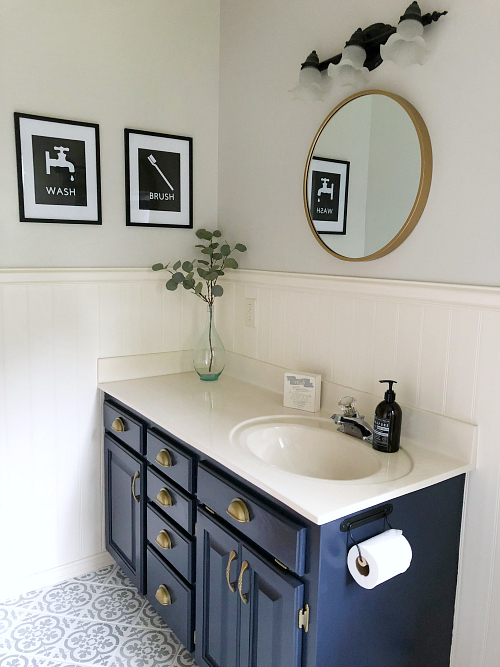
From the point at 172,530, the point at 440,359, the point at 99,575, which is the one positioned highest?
the point at 440,359

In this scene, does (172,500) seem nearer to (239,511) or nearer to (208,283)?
(239,511)

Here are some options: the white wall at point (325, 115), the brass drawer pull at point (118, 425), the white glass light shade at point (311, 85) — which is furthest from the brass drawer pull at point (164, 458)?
the white glass light shade at point (311, 85)

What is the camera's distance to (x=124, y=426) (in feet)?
6.89

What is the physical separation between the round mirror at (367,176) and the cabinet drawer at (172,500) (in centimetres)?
94

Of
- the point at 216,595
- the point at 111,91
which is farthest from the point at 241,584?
the point at 111,91

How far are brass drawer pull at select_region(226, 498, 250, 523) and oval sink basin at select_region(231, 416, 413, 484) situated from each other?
20 centimetres

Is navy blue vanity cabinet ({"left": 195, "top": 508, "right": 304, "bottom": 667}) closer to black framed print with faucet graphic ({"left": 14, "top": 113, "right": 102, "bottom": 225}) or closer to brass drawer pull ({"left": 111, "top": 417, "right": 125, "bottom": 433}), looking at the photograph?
brass drawer pull ({"left": 111, "top": 417, "right": 125, "bottom": 433})

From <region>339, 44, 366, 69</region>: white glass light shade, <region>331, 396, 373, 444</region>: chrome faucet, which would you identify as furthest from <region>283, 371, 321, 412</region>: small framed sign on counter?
<region>339, 44, 366, 69</region>: white glass light shade

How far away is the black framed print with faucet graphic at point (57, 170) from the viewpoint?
2035 millimetres

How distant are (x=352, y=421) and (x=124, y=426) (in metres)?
0.92

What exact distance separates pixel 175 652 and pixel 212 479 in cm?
80

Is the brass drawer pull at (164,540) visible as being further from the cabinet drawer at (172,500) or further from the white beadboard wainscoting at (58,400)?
the white beadboard wainscoting at (58,400)

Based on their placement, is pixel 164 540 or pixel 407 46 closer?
pixel 407 46

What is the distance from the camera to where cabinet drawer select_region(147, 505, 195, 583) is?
67.0 inches
